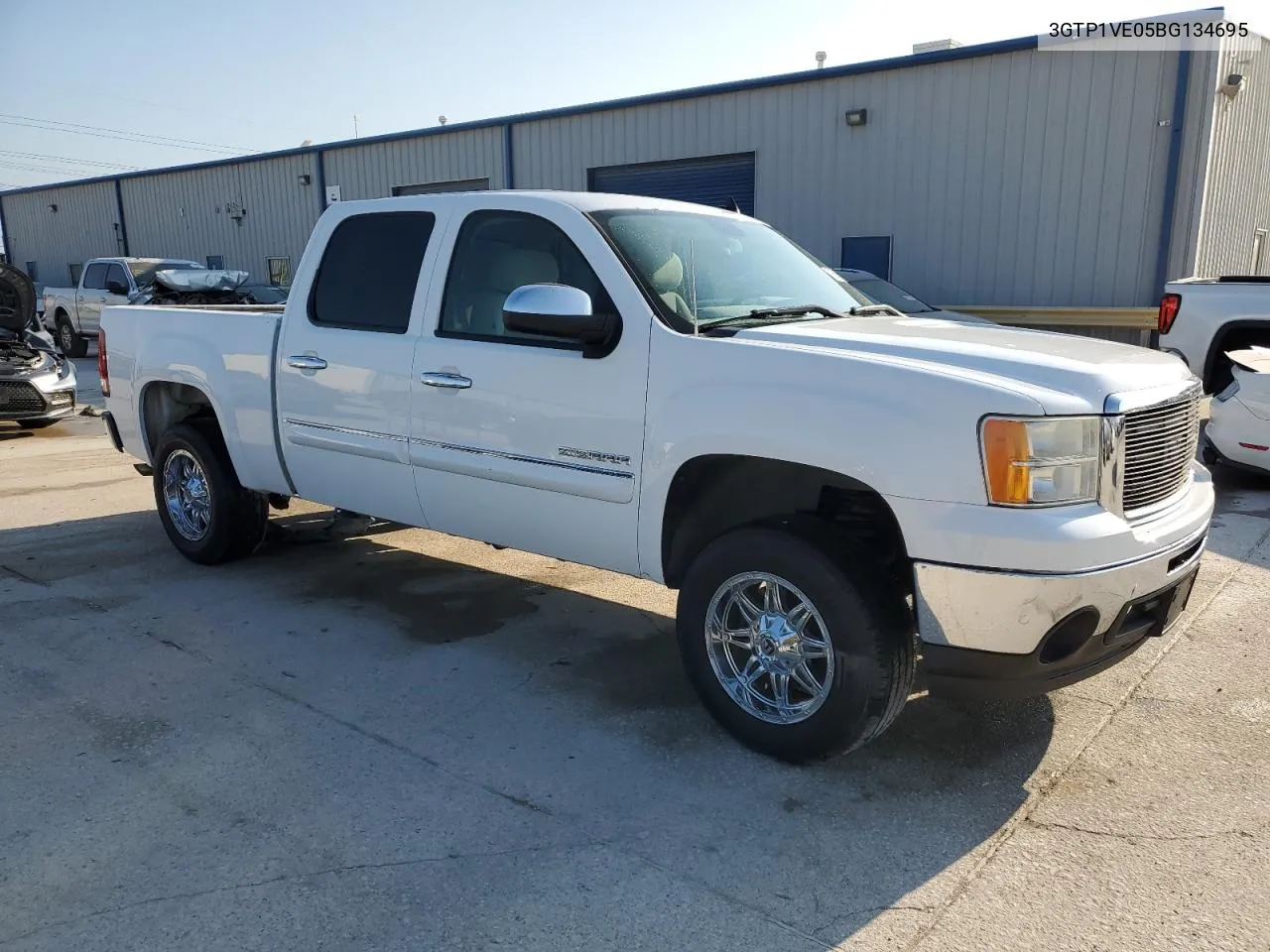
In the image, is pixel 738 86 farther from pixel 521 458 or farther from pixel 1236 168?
pixel 521 458

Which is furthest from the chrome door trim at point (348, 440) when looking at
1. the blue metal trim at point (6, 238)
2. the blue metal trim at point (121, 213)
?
the blue metal trim at point (6, 238)

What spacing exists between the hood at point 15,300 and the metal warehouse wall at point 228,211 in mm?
13397

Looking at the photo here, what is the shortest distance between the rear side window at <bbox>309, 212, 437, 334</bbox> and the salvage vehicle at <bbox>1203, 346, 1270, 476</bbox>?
619 centimetres

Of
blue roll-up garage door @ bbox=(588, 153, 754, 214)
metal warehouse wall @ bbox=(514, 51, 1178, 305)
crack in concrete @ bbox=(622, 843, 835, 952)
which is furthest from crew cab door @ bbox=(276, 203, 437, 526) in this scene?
blue roll-up garage door @ bbox=(588, 153, 754, 214)

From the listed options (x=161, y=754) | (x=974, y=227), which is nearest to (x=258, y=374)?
(x=161, y=754)

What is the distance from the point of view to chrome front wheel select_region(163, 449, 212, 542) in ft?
19.1

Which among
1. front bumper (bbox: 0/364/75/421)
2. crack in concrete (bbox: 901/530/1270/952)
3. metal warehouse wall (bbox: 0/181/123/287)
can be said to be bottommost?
crack in concrete (bbox: 901/530/1270/952)

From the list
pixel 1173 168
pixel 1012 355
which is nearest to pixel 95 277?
pixel 1173 168

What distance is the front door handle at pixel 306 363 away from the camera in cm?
486

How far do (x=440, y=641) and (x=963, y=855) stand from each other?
2.63m

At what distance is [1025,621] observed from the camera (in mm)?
2918

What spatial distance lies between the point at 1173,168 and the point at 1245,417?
6723mm

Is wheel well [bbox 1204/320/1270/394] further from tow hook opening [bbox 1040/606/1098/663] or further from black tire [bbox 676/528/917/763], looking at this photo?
black tire [bbox 676/528/917/763]

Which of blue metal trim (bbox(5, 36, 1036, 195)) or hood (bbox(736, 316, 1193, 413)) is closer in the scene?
hood (bbox(736, 316, 1193, 413))
